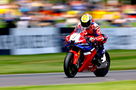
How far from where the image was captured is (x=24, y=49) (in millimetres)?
15367

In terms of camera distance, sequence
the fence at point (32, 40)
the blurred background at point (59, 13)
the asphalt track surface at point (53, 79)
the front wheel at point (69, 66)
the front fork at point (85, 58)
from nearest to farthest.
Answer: the asphalt track surface at point (53, 79), the front wheel at point (69, 66), the front fork at point (85, 58), the fence at point (32, 40), the blurred background at point (59, 13)

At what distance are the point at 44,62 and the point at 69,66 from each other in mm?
5109

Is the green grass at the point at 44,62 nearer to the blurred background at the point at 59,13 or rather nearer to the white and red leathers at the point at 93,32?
the blurred background at the point at 59,13

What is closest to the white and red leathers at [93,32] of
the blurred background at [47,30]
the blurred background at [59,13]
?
the blurred background at [47,30]

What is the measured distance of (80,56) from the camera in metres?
8.68

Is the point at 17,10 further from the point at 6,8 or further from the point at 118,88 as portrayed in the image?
the point at 118,88

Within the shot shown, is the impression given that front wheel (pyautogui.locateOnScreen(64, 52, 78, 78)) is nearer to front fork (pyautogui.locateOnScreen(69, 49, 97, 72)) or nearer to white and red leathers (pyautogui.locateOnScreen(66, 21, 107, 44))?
front fork (pyautogui.locateOnScreen(69, 49, 97, 72))

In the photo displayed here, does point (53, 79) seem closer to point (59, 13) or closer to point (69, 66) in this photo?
point (69, 66)

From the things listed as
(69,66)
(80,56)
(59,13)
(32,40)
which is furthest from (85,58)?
(59,13)

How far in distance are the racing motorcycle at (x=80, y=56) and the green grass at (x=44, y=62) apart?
7.72 feet

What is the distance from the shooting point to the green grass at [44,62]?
1168cm

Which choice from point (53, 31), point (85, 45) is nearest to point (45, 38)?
point (53, 31)

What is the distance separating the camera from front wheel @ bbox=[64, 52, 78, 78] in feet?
27.4

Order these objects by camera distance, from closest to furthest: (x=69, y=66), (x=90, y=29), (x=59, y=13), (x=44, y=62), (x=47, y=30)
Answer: (x=69, y=66), (x=90, y=29), (x=44, y=62), (x=47, y=30), (x=59, y=13)
